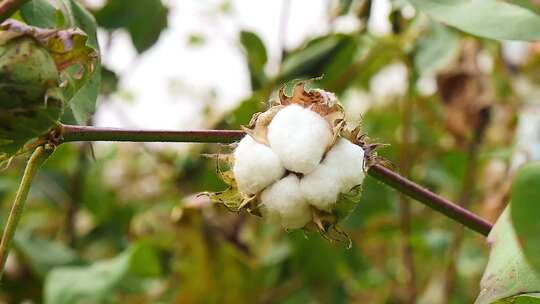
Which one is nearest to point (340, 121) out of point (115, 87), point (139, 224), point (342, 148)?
point (342, 148)

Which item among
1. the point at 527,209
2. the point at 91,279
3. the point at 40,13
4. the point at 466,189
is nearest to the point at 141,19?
the point at 91,279

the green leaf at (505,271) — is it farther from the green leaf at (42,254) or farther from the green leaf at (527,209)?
the green leaf at (42,254)

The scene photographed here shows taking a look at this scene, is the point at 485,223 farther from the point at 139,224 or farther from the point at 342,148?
the point at 139,224

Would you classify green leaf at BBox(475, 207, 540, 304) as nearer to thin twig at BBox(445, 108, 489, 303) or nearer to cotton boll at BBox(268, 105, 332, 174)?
cotton boll at BBox(268, 105, 332, 174)

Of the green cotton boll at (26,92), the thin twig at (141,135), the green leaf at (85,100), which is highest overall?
the green cotton boll at (26,92)

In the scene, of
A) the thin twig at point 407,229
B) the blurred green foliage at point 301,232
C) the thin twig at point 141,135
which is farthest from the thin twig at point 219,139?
the thin twig at point 407,229

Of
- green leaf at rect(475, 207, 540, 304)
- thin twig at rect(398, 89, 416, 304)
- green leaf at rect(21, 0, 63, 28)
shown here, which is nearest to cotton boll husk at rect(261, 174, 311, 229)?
green leaf at rect(475, 207, 540, 304)

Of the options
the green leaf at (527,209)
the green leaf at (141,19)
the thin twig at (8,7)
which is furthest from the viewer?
the green leaf at (141,19)
